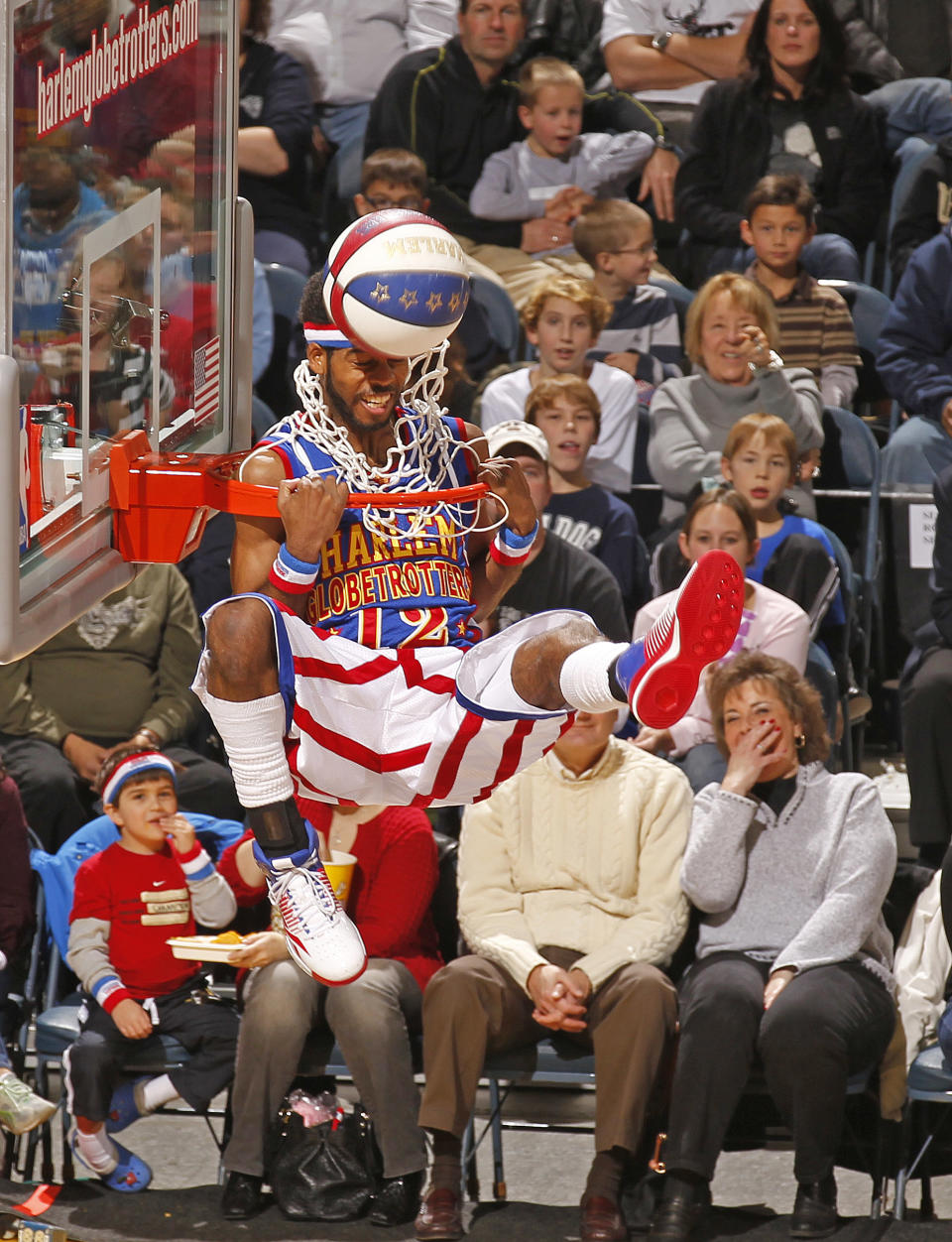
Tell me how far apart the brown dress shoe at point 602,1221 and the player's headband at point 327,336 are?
2692mm

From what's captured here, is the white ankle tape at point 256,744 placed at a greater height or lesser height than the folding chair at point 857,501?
greater

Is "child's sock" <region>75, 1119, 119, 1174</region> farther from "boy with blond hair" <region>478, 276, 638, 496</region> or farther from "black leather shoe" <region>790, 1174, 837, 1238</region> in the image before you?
"boy with blond hair" <region>478, 276, 638, 496</region>

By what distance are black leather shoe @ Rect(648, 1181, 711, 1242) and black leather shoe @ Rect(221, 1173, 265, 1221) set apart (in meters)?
1.12

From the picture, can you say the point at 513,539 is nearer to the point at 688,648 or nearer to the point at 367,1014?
the point at 688,648

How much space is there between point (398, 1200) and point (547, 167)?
13.3 feet

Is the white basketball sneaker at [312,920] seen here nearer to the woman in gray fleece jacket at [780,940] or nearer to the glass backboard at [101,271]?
the glass backboard at [101,271]

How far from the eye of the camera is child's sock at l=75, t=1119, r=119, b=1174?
553 cm

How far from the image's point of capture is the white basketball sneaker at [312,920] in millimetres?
3584

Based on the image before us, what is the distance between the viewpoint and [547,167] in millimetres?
7406

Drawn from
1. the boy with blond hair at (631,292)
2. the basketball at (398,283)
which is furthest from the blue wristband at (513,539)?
the boy with blond hair at (631,292)

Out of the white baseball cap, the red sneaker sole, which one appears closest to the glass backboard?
the red sneaker sole

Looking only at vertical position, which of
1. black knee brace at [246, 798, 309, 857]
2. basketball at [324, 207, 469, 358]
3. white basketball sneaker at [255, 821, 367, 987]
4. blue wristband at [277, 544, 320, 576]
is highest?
basketball at [324, 207, 469, 358]

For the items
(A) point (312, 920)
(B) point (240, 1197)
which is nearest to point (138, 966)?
(B) point (240, 1197)

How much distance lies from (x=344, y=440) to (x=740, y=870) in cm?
237
